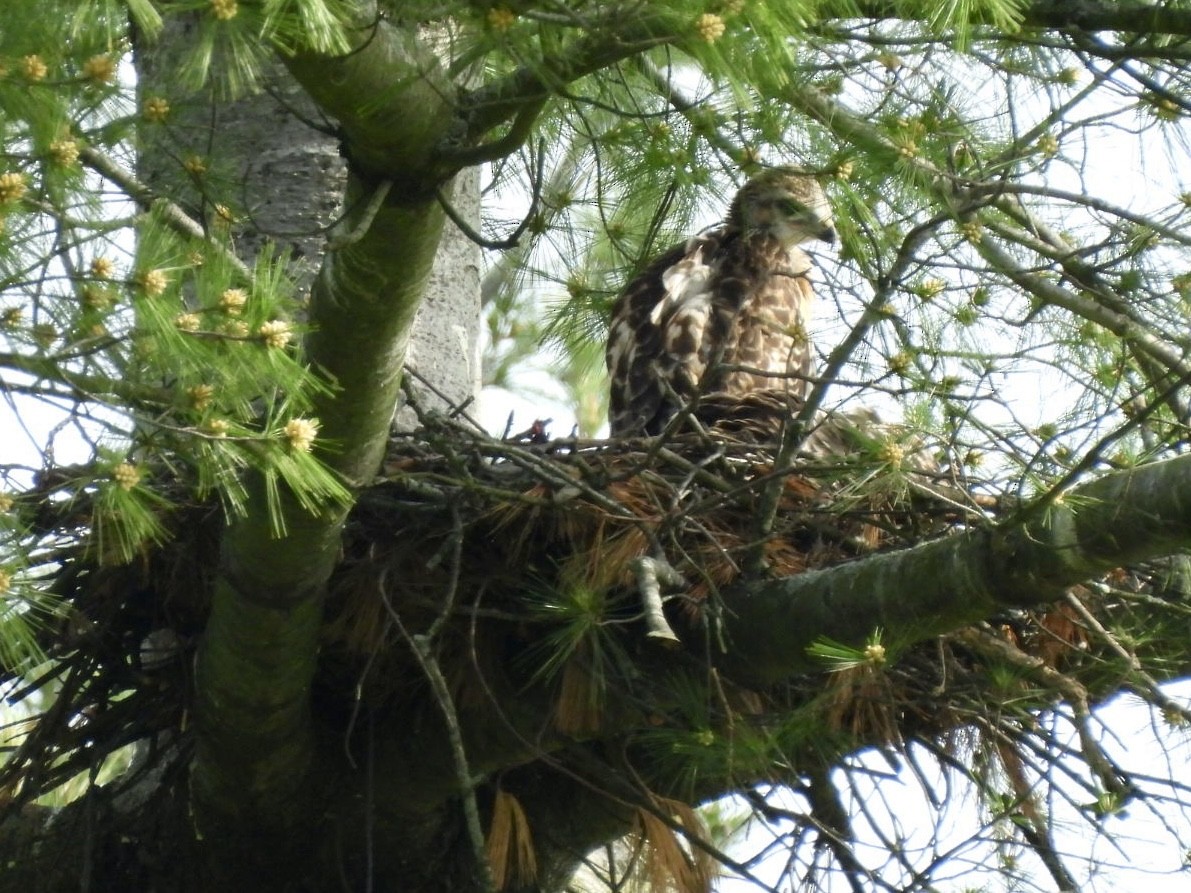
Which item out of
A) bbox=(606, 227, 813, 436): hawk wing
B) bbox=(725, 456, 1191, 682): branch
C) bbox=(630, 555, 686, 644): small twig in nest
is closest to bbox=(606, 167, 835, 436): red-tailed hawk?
bbox=(606, 227, 813, 436): hawk wing

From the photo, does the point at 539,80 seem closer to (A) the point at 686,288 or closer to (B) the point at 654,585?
(B) the point at 654,585

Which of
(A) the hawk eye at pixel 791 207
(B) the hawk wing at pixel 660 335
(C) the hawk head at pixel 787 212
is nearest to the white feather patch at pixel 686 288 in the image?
(B) the hawk wing at pixel 660 335

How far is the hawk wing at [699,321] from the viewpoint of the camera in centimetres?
535

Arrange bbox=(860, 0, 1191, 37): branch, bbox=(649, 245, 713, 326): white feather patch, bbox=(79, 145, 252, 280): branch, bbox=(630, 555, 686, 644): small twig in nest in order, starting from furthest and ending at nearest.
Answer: bbox=(649, 245, 713, 326): white feather patch
bbox=(860, 0, 1191, 37): branch
bbox=(630, 555, 686, 644): small twig in nest
bbox=(79, 145, 252, 280): branch

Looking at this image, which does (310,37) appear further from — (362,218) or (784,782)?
(784,782)

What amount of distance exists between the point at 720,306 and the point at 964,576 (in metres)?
2.45

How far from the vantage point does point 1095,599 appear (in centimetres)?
400

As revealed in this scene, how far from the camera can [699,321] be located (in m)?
5.47

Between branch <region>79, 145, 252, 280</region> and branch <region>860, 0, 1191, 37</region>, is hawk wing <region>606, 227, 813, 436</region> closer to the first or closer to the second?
branch <region>860, 0, 1191, 37</region>

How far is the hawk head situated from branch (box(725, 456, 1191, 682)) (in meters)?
2.16

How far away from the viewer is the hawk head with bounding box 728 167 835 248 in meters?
5.58

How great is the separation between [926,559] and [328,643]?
162cm

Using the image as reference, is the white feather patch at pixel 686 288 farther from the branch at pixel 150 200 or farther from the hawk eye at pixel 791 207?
the branch at pixel 150 200

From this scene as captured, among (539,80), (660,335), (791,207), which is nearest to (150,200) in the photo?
(539,80)
